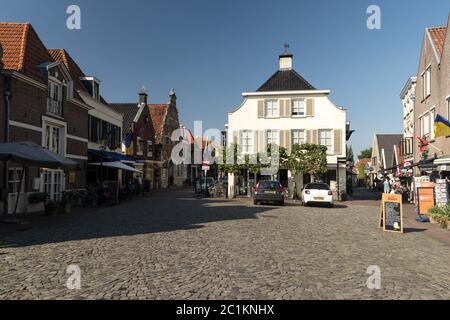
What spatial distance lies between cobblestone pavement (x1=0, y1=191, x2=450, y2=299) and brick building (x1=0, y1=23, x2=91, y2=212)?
5707 millimetres

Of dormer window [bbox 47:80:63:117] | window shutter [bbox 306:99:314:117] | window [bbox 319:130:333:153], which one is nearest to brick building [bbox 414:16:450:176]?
window [bbox 319:130:333:153]

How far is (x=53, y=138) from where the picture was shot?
2027 cm

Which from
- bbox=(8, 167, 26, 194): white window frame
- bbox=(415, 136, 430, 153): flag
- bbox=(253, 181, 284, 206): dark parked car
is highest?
bbox=(415, 136, 430, 153): flag

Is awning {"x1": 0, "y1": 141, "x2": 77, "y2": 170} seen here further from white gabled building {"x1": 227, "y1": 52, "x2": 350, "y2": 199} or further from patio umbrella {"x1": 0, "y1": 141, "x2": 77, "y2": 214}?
white gabled building {"x1": 227, "y1": 52, "x2": 350, "y2": 199}

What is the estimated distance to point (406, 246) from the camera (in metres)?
9.41

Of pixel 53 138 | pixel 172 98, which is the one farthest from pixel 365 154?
pixel 53 138

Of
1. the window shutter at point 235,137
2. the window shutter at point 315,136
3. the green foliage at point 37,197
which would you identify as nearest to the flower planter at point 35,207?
the green foliage at point 37,197

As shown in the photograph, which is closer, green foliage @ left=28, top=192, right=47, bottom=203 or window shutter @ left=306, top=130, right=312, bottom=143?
green foliage @ left=28, top=192, right=47, bottom=203

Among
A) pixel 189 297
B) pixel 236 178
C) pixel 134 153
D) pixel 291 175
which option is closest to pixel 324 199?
pixel 291 175

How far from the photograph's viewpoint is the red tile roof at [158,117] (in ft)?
153

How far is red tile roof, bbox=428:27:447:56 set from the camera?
21.0m

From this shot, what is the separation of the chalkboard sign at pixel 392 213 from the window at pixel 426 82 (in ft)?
42.1

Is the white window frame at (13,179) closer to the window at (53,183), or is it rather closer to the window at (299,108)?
the window at (53,183)

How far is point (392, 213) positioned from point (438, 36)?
50.4 feet
